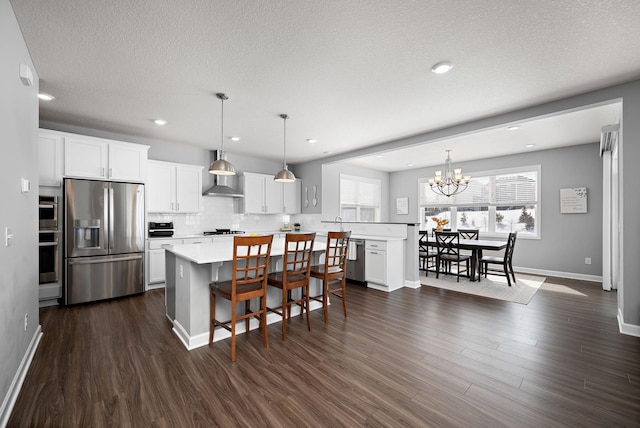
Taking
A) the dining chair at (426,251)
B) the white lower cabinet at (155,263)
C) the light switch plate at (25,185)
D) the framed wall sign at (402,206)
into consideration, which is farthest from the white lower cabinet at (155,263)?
the framed wall sign at (402,206)

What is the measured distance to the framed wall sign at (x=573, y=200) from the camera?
559 centimetres

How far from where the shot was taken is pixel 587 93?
10.6 ft

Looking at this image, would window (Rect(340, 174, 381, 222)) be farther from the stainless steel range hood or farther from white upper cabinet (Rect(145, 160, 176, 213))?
white upper cabinet (Rect(145, 160, 176, 213))

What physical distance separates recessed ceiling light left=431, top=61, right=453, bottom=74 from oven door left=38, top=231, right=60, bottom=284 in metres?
5.16

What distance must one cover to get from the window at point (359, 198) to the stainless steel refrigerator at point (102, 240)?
4.66 meters

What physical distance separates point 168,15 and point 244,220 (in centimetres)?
487

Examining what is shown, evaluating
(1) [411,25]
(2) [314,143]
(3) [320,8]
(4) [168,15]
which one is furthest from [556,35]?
(2) [314,143]

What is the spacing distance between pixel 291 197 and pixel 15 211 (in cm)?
527

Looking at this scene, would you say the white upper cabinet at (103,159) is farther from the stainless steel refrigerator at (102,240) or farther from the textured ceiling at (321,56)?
the textured ceiling at (321,56)

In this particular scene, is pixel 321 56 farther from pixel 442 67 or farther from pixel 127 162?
pixel 127 162

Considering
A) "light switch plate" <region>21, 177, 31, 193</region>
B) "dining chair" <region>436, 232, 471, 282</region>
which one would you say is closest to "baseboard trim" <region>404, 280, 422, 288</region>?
"dining chair" <region>436, 232, 471, 282</region>

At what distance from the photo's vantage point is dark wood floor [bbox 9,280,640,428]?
1808 millimetres

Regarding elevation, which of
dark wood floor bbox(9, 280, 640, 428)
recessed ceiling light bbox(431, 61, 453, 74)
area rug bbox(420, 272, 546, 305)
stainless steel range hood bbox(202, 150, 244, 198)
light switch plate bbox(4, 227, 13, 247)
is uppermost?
recessed ceiling light bbox(431, 61, 453, 74)

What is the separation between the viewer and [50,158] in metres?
3.93
